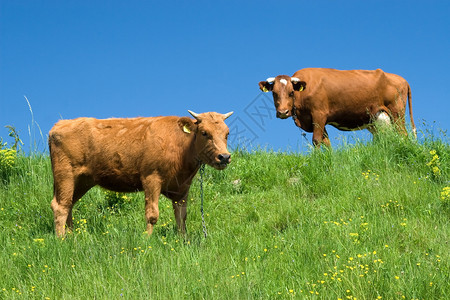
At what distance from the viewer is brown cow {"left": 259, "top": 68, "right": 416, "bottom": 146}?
40.8 feet

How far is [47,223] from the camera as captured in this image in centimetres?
A: 860

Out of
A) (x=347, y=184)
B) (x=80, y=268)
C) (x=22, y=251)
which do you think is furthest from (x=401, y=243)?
(x=22, y=251)

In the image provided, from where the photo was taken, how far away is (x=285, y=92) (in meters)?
12.4

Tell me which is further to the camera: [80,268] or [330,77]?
[330,77]

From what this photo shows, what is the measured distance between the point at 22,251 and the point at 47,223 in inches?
72.9

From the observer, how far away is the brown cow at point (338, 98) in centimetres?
1244

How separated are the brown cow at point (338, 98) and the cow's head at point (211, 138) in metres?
5.16

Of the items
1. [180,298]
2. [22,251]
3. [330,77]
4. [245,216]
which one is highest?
[330,77]

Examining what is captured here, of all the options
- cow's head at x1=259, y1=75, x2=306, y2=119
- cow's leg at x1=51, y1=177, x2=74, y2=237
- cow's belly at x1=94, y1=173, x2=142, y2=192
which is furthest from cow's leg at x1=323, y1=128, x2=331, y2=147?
cow's leg at x1=51, y1=177, x2=74, y2=237

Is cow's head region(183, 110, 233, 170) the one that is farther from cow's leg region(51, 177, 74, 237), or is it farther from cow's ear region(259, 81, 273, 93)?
cow's ear region(259, 81, 273, 93)

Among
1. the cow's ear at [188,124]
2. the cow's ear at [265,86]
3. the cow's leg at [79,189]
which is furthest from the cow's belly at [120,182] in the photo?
the cow's ear at [265,86]

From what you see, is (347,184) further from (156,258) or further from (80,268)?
(80,268)

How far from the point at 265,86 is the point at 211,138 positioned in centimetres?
614

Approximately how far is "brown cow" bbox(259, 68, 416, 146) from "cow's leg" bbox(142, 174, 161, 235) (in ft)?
18.3
